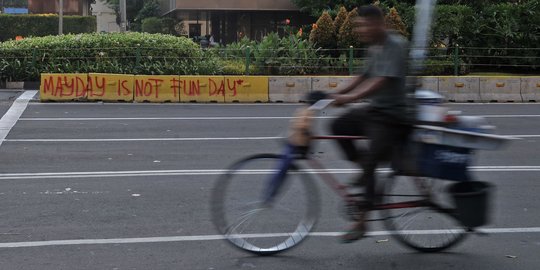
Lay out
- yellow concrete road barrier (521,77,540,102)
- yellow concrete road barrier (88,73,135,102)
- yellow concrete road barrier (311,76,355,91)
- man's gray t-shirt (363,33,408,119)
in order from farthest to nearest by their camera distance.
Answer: yellow concrete road barrier (521,77,540,102) → yellow concrete road barrier (311,76,355,91) → yellow concrete road barrier (88,73,135,102) → man's gray t-shirt (363,33,408,119)

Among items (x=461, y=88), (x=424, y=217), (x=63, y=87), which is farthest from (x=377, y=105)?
(x=461, y=88)

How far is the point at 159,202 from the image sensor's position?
7.27m

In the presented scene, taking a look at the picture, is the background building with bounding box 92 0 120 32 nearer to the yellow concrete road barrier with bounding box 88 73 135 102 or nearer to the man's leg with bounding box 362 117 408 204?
the yellow concrete road barrier with bounding box 88 73 135 102

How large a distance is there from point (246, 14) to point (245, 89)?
751 inches

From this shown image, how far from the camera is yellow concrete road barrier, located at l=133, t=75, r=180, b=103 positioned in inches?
729

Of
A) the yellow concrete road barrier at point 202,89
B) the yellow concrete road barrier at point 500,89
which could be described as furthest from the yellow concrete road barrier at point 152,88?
the yellow concrete road barrier at point 500,89

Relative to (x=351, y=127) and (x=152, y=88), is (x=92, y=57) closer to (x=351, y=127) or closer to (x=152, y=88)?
(x=152, y=88)

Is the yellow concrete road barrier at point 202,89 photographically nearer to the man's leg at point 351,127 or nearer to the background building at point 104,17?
the man's leg at point 351,127

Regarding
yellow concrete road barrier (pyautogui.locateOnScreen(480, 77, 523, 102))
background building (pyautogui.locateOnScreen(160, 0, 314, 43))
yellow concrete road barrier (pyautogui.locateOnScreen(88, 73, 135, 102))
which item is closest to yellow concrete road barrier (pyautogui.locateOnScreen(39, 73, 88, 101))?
yellow concrete road barrier (pyautogui.locateOnScreen(88, 73, 135, 102))

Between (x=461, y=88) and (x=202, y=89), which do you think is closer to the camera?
(x=202, y=89)

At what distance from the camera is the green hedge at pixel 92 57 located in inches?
825

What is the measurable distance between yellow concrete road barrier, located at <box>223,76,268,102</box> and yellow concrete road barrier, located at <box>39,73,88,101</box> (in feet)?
12.2

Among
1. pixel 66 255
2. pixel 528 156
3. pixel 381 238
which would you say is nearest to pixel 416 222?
pixel 381 238

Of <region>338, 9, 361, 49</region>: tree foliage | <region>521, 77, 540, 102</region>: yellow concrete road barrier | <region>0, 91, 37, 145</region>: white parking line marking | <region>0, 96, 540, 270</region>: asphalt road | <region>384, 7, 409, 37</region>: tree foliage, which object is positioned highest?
<region>384, 7, 409, 37</region>: tree foliage
